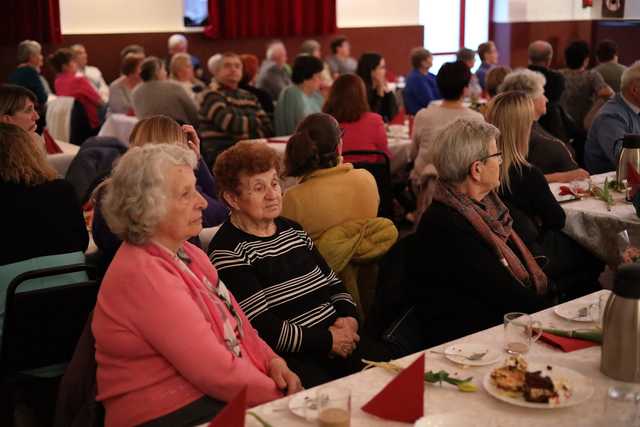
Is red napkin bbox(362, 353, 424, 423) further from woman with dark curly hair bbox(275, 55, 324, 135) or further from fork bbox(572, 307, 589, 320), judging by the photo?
woman with dark curly hair bbox(275, 55, 324, 135)

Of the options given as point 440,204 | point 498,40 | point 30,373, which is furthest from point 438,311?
point 498,40

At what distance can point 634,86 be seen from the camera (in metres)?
4.92

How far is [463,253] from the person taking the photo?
2846 millimetres

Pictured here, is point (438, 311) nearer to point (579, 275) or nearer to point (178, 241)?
point (178, 241)

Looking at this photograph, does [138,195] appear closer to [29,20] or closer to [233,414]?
[233,414]

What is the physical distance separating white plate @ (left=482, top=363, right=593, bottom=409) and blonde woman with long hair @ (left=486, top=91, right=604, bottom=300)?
1359mm

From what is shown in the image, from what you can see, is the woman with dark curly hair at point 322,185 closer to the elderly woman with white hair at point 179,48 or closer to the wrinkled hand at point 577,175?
the wrinkled hand at point 577,175

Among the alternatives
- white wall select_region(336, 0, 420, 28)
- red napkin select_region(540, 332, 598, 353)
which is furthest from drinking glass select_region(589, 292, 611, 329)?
white wall select_region(336, 0, 420, 28)

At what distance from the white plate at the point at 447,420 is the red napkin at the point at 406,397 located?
0.07 meters

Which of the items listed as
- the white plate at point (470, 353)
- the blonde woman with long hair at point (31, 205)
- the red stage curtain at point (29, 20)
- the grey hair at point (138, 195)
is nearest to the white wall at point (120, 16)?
the red stage curtain at point (29, 20)

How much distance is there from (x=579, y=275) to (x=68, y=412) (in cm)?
259

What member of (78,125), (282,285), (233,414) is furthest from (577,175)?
(78,125)

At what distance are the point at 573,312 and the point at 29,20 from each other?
8.56m

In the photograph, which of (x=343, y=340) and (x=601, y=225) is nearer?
(x=343, y=340)
